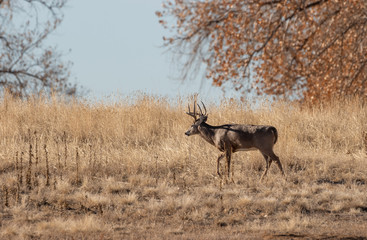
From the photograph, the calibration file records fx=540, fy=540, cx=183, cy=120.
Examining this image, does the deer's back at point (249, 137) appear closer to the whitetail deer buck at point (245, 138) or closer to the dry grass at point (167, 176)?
the whitetail deer buck at point (245, 138)

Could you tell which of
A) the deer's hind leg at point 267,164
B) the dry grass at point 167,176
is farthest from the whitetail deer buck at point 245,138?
the dry grass at point 167,176

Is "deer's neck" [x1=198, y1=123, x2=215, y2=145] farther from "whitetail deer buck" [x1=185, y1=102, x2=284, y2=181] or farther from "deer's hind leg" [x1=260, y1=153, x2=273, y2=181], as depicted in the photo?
"deer's hind leg" [x1=260, y1=153, x2=273, y2=181]

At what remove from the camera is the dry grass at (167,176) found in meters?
7.38

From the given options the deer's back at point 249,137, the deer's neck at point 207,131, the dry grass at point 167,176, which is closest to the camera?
the dry grass at point 167,176

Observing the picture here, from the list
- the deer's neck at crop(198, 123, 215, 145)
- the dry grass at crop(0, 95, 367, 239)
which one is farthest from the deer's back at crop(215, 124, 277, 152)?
the dry grass at crop(0, 95, 367, 239)

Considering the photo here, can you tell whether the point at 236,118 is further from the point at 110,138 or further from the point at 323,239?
the point at 323,239

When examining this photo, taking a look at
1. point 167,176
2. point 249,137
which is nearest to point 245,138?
point 249,137

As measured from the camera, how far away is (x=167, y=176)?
1040cm

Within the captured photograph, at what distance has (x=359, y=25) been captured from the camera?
16.9m

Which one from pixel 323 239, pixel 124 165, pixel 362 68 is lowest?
pixel 323 239

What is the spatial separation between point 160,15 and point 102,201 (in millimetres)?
10883

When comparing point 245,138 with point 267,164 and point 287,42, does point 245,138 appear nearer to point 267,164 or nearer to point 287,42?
point 267,164

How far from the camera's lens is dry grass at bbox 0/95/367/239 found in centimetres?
738

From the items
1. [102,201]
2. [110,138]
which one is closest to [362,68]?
[110,138]
